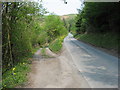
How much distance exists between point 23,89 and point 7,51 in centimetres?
301

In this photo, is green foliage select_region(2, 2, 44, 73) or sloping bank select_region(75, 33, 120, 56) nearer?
green foliage select_region(2, 2, 44, 73)

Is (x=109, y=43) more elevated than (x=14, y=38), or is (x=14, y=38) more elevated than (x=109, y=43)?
(x=14, y=38)

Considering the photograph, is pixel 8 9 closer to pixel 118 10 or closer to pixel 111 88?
pixel 111 88

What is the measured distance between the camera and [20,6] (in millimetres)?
8188

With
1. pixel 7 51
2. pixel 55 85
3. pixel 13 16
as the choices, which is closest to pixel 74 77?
pixel 55 85

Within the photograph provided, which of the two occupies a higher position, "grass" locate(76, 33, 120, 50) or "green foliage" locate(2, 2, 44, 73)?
"green foliage" locate(2, 2, 44, 73)

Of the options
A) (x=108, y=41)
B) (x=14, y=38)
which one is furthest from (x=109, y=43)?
(x=14, y=38)

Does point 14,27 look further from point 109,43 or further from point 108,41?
point 108,41

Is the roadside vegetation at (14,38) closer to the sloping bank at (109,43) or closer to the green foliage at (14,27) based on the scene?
the green foliage at (14,27)

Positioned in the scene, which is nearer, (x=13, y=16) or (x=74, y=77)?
(x=74, y=77)

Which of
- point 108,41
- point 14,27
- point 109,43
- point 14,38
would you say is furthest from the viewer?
point 108,41

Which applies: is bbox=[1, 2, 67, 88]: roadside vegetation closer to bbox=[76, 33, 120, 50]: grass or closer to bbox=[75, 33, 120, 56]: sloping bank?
bbox=[75, 33, 120, 56]: sloping bank

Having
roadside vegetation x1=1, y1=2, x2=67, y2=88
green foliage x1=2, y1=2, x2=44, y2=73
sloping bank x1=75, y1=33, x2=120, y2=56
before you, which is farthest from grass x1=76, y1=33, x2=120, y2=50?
green foliage x1=2, y1=2, x2=44, y2=73

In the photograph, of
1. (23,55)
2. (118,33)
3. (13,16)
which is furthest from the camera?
(118,33)
